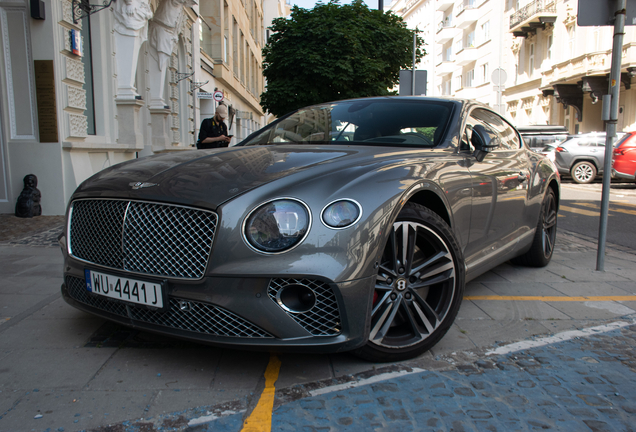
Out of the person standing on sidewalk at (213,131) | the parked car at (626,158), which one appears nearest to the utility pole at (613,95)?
the person standing on sidewalk at (213,131)

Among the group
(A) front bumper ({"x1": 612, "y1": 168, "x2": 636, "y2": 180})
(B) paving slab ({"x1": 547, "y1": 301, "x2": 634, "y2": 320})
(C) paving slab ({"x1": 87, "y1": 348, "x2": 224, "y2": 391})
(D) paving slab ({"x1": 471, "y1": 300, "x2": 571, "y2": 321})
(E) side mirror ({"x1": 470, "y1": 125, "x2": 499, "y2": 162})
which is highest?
(E) side mirror ({"x1": 470, "y1": 125, "x2": 499, "y2": 162})

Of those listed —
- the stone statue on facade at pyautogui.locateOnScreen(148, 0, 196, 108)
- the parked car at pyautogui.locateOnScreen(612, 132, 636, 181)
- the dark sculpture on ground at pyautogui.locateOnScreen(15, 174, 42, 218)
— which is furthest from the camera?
the parked car at pyautogui.locateOnScreen(612, 132, 636, 181)

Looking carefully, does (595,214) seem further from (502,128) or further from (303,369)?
(303,369)

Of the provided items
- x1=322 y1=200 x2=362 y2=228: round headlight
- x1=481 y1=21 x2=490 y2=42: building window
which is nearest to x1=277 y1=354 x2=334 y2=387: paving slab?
x1=322 y1=200 x2=362 y2=228: round headlight

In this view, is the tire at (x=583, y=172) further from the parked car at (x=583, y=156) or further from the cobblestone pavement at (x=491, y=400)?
the cobblestone pavement at (x=491, y=400)

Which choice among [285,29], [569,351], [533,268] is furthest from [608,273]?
[285,29]

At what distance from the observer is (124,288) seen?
98.5 inches

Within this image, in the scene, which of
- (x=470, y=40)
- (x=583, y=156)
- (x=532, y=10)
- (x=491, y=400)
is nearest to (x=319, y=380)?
(x=491, y=400)

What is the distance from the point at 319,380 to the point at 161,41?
12525 mm

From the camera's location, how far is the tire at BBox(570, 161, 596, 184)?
16.8m

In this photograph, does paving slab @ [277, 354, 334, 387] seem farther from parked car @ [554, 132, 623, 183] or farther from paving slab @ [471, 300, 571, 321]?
parked car @ [554, 132, 623, 183]

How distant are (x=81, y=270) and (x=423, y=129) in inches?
87.0

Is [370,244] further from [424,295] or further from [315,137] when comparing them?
[315,137]

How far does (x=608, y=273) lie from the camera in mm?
4844
